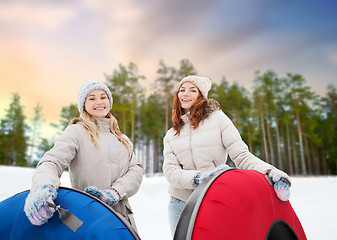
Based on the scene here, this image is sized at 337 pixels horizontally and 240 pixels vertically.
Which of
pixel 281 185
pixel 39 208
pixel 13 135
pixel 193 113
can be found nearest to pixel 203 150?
pixel 193 113

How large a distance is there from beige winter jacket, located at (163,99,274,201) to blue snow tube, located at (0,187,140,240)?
2.35ft

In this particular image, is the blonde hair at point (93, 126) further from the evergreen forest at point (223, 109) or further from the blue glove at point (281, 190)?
the evergreen forest at point (223, 109)

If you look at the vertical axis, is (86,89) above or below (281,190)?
above

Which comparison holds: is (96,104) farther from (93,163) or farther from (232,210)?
(232,210)

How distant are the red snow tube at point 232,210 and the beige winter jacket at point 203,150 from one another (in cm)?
46

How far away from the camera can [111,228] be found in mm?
996

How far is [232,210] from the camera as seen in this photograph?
3.32ft

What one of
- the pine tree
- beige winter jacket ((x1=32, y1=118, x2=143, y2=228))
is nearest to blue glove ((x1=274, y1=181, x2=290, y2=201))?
beige winter jacket ((x1=32, y1=118, x2=143, y2=228))

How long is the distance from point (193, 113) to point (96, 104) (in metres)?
0.85

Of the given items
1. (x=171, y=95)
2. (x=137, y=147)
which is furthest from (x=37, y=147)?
(x=171, y=95)

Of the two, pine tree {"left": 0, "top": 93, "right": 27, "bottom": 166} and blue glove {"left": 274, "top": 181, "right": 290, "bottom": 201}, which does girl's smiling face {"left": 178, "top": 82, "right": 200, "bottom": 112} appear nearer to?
blue glove {"left": 274, "top": 181, "right": 290, "bottom": 201}

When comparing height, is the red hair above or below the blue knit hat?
below

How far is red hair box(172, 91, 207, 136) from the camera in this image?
6.45 ft

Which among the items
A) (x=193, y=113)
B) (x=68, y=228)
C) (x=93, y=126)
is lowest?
(x=68, y=228)
